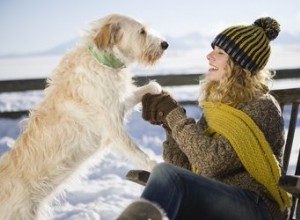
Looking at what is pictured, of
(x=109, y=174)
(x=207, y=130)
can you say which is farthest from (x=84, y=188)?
(x=207, y=130)

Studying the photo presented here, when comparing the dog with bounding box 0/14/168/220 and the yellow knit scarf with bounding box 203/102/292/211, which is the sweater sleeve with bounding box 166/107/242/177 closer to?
the yellow knit scarf with bounding box 203/102/292/211

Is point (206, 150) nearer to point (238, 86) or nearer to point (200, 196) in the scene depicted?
point (200, 196)

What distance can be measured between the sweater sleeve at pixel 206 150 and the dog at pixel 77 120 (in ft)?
2.07

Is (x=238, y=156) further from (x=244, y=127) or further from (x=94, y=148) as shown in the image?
(x=94, y=148)

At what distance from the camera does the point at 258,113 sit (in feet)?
8.50

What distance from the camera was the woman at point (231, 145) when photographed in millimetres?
2412

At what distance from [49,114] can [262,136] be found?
1383mm

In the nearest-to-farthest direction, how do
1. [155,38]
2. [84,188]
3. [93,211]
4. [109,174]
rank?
1. [155,38]
2. [93,211]
3. [84,188]
4. [109,174]

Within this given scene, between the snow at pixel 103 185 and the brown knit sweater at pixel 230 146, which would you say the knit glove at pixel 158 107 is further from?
the snow at pixel 103 185

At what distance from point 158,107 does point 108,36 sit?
672mm

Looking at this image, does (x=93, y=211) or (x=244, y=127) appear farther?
(x=93, y=211)

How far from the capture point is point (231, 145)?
2.51m

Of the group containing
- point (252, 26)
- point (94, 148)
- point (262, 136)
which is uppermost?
point (252, 26)

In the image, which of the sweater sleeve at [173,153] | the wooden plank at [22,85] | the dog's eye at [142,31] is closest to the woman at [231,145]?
the sweater sleeve at [173,153]
